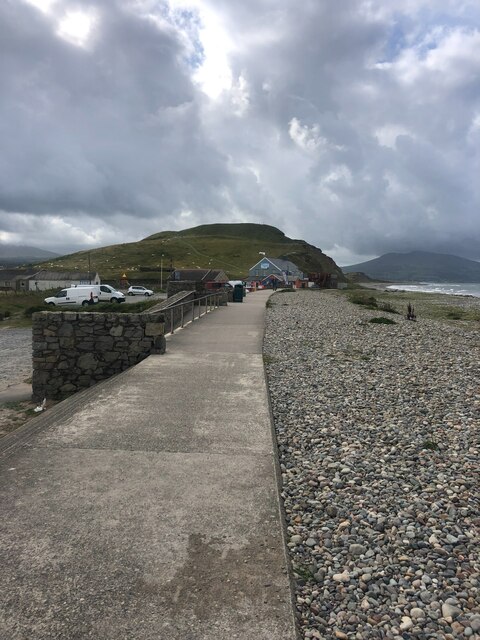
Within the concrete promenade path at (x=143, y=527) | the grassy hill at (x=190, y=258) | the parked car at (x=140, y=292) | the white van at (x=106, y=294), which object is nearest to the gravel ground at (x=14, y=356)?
the concrete promenade path at (x=143, y=527)

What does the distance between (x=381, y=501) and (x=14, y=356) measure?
2011cm

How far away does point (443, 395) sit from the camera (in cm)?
830

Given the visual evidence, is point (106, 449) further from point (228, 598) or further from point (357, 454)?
point (357, 454)

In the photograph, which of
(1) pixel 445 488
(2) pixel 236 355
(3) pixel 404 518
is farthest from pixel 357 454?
(2) pixel 236 355

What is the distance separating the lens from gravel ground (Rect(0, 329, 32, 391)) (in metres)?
15.1

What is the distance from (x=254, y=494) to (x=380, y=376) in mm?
6514

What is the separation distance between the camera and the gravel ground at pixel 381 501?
2799 millimetres

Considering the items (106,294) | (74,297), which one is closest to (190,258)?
(106,294)

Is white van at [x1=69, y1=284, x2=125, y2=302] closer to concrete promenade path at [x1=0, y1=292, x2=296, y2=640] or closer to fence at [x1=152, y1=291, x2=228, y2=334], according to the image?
fence at [x1=152, y1=291, x2=228, y2=334]

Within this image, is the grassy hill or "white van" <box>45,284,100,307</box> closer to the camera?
"white van" <box>45,284,100,307</box>

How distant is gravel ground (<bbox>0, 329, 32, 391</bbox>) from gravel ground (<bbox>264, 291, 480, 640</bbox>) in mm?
10101

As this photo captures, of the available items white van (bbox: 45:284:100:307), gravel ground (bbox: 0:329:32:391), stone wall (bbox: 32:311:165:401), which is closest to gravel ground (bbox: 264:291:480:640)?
stone wall (bbox: 32:311:165:401)

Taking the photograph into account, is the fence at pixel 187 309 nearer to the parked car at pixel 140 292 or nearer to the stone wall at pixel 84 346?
the stone wall at pixel 84 346

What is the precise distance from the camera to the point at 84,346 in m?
10.8
